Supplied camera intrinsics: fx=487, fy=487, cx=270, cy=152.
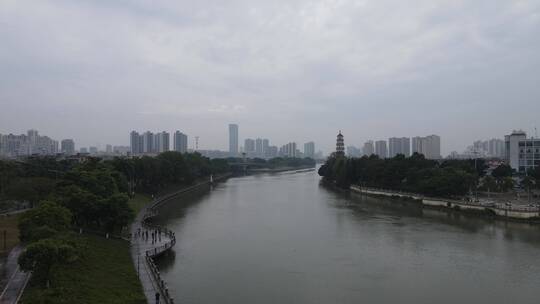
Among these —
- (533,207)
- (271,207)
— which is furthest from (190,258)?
(533,207)

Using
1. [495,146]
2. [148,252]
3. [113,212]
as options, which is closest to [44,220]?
[148,252]

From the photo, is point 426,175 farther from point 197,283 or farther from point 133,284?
point 133,284

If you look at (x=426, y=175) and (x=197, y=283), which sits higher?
(x=426, y=175)

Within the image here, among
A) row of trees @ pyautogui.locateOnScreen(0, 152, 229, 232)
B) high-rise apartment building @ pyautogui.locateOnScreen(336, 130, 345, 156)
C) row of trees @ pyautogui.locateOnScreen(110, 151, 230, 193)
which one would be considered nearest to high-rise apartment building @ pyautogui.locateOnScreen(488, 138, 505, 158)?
high-rise apartment building @ pyautogui.locateOnScreen(336, 130, 345, 156)

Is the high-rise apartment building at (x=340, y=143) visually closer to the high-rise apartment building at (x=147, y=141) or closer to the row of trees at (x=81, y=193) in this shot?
the row of trees at (x=81, y=193)

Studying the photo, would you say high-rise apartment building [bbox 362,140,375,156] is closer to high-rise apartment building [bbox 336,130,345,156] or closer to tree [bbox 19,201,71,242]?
high-rise apartment building [bbox 336,130,345,156]

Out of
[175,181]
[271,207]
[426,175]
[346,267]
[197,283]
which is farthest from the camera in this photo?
[175,181]
